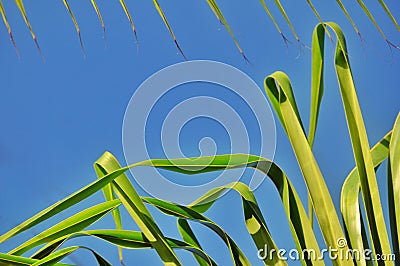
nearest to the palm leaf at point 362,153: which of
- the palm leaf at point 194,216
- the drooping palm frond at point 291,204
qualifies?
the drooping palm frond at point 291,204

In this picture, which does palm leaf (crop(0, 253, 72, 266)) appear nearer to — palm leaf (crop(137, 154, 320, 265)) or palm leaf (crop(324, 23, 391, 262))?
palm leaf (crop(137, 154, 320, 265))

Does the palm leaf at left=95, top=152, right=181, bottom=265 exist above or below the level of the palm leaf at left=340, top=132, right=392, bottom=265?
above

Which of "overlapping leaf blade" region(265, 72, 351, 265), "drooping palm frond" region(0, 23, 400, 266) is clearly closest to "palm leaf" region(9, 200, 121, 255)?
"drooping palm frond" region(0, 23, 400, 266)

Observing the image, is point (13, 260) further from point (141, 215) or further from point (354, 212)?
point (354, 212)

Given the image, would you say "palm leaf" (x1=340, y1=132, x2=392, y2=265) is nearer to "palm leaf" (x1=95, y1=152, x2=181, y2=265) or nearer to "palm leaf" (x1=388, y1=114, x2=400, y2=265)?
"palm leaf" (x1=388, y1=114, x2=400, y2=265)

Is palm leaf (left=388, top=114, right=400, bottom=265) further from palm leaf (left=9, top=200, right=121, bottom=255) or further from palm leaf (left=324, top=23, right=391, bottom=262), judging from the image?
palm leaf (left=9, top=200, right=121, bottom=255)

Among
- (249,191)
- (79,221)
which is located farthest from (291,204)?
(79,221)

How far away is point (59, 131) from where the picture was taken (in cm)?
146

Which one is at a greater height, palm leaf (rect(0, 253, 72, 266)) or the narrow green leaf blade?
the narrow green leaf blade

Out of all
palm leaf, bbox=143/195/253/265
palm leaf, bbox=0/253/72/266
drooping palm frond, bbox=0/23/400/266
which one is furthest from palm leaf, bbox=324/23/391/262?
palm leaf, bbox=0/253/72/266

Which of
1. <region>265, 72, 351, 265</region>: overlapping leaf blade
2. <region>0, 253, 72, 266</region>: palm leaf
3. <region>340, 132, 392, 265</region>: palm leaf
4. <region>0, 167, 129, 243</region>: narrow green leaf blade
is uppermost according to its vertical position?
<region>0, 167, 129, 243</region>: narrow green leaf blade

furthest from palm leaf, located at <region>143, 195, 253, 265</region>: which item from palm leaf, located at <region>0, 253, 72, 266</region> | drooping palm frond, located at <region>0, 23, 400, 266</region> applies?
palm leaf, located at <region>0, 253, 72, 266</region>

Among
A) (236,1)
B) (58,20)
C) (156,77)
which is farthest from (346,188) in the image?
(58,20)

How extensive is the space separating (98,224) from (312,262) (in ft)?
3.48
